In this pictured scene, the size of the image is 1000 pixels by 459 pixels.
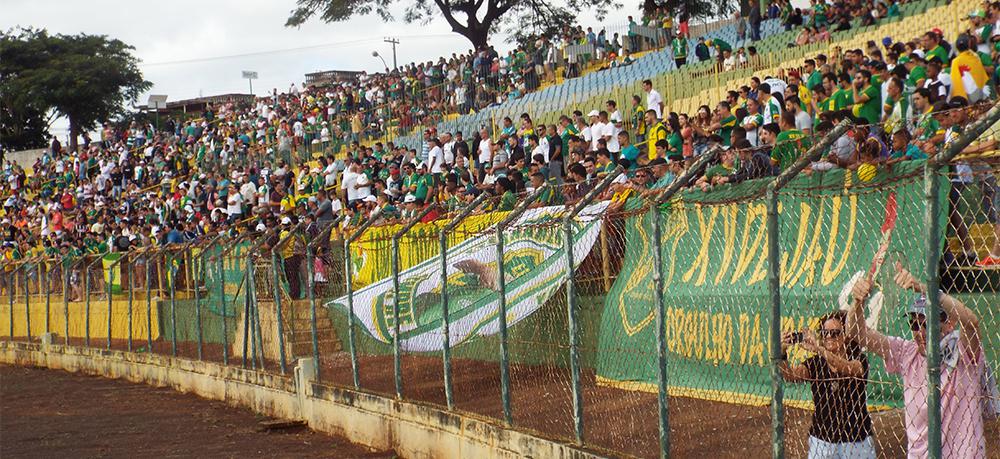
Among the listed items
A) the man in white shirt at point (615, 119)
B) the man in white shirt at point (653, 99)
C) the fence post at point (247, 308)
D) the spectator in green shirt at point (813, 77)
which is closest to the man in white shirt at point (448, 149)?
the man in white shirt at point (615, 119)

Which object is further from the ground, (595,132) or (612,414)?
(595,132)

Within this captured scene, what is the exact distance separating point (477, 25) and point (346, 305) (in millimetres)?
36191

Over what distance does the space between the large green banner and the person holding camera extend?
80cm

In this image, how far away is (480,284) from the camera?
1051 cm

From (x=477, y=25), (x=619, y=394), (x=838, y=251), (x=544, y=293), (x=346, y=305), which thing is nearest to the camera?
(x=838, y=251)

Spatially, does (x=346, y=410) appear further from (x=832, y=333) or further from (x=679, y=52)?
(x=679, y=52)

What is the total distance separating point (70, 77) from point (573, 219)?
66.8 meters

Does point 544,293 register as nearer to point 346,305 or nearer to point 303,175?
point 346,305

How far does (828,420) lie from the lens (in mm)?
6047

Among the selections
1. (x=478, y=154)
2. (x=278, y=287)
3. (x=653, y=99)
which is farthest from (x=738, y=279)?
(x=478, y=154)

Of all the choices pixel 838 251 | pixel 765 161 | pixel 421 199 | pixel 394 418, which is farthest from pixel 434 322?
pixel 421 199

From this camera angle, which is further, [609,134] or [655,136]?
[609,134]

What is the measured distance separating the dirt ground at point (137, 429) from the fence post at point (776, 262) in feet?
19.6

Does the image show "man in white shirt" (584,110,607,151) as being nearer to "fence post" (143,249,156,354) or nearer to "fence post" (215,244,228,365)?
"fence post" (215,244,228,365)
